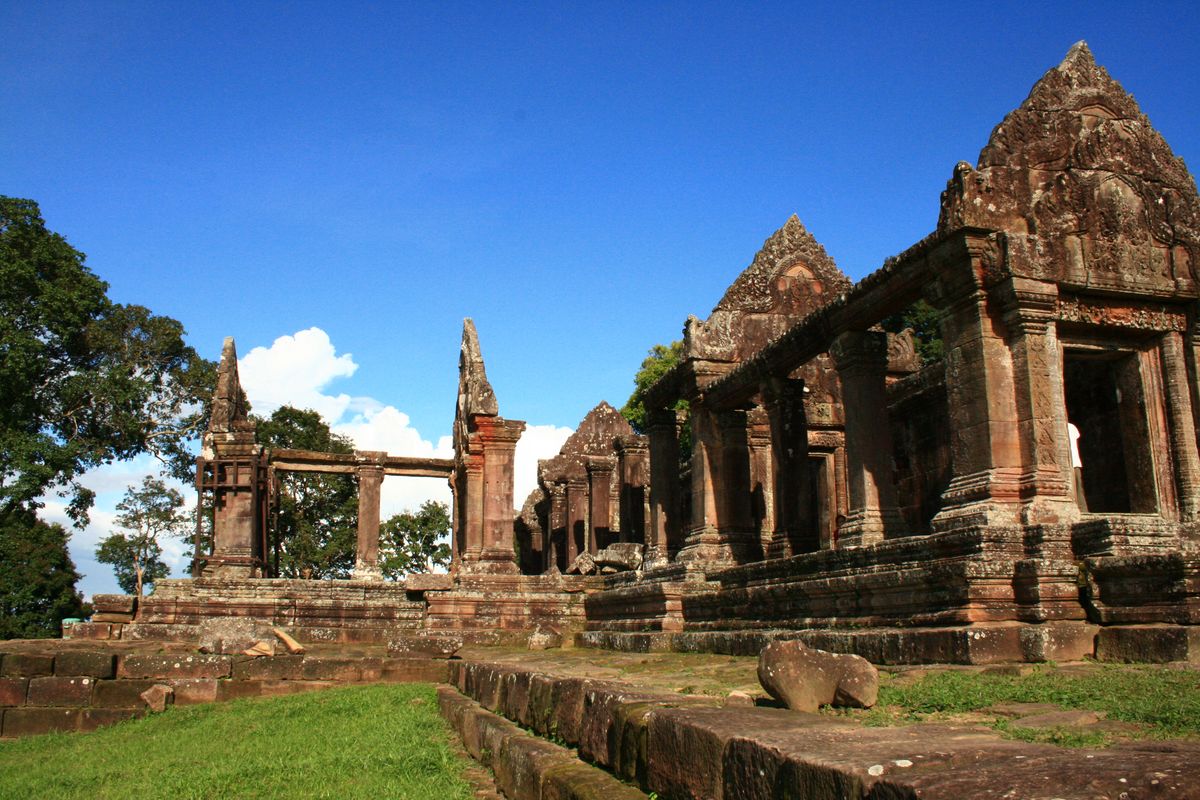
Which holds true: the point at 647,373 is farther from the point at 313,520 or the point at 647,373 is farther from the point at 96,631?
the point at 96,631

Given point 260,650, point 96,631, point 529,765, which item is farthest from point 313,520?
point 529,765

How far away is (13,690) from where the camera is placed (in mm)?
11320

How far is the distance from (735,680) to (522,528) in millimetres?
25250

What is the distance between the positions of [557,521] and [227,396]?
8564 mm

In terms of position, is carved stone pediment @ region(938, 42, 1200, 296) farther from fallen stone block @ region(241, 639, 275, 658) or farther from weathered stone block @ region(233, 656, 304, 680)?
fallen stone block @ region(241, 639, 275, 658)

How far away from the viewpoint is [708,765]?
343cm

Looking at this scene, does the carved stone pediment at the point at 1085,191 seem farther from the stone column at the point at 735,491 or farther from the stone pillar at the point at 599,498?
the stone pillar at the point at 599,498

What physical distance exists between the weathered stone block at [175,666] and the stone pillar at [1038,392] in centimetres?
906

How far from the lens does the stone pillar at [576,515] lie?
2367 cm

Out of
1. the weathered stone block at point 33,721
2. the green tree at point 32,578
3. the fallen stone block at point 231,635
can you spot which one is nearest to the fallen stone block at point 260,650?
the fallen stone block at point 231,635

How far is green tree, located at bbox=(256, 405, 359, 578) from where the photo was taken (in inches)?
1491

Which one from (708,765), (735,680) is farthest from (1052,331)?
(708,765)

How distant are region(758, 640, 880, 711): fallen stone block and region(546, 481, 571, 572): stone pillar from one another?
67.3 ft

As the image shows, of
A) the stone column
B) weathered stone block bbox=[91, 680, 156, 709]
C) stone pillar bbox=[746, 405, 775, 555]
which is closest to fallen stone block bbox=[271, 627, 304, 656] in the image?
weathered stone block bbox=[91, 680, 156, 709]
